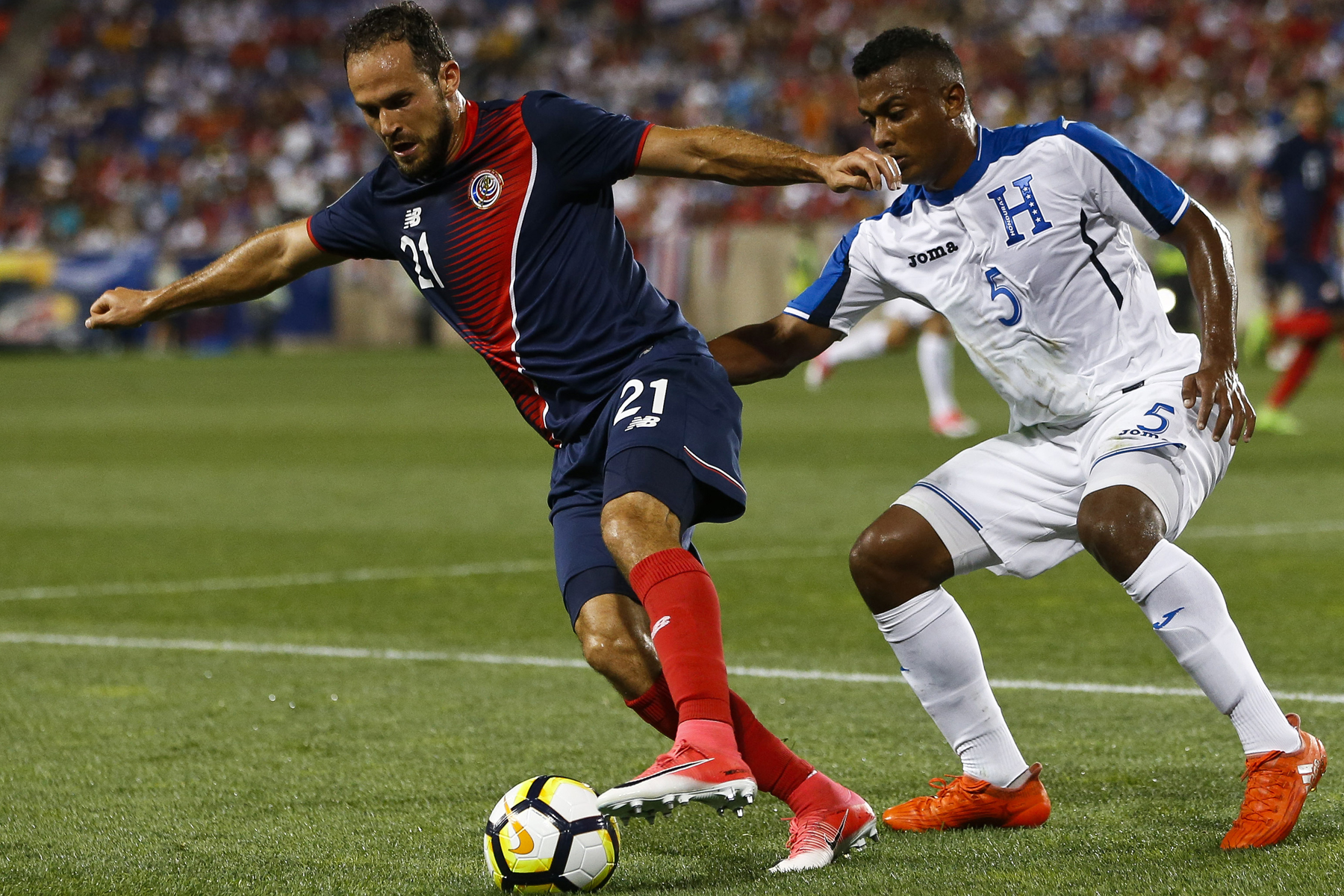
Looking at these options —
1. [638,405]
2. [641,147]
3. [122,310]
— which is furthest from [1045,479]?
[122,310]

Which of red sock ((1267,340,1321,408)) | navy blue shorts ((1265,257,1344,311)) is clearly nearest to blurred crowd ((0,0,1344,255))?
navy blue shorts ((1265,257,1344,311))

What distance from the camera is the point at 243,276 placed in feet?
14.3

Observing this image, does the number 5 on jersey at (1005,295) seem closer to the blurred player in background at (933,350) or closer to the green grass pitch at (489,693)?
the green grass pitch at (489,693)

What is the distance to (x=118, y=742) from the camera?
5023 millimetres

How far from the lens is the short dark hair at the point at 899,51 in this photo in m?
4.04

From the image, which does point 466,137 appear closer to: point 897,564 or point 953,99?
point 953,99

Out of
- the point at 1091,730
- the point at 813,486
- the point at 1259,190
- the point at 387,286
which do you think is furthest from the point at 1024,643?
the point at 387,286

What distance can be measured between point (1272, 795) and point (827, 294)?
1.54 metres

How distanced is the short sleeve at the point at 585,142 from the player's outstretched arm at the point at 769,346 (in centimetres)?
57

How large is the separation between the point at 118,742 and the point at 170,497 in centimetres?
703

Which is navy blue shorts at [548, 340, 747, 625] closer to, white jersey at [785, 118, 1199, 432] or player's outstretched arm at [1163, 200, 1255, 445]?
white jersey at [785, 118, 1199, 432]

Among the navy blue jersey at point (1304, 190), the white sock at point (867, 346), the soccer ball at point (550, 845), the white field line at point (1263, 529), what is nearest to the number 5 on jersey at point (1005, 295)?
the soccer ball at point (550, 845)

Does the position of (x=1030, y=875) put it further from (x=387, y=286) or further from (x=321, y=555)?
(x=387, y=286)

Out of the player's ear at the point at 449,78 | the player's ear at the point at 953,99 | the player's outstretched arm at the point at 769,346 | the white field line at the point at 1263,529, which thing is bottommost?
the white field line at the point at 1263,529
